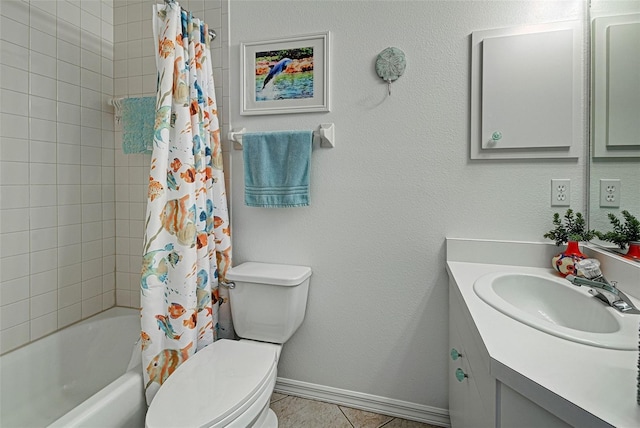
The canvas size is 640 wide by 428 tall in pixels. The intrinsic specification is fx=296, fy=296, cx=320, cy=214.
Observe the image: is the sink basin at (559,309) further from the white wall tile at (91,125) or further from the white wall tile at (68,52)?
the white wall tile at (68,52)

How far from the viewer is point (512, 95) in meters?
1.26

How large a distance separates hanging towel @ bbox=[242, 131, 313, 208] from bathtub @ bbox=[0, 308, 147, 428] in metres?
0.90

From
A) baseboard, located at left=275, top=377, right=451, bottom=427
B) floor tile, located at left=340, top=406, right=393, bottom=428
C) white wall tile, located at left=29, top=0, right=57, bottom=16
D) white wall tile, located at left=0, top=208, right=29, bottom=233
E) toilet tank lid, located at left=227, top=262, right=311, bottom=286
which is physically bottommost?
floor tile, located at left=340, top=406, right=393, bottom=428

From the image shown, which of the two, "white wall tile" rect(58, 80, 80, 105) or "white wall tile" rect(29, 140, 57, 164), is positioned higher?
"white wall tile" rect(58, 80, 80, 105)

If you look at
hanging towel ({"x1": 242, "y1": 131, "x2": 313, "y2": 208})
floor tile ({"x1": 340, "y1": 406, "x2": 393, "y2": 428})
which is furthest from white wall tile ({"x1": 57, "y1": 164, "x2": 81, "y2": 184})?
floor tile ({"x1": 340, "y1": 406, "x2": 393, "y2": 428})

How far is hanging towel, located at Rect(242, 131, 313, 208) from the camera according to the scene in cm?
143

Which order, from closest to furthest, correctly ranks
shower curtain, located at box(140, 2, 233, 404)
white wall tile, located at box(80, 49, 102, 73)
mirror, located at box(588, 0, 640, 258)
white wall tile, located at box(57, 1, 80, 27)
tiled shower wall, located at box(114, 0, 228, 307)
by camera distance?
mirror, located at box(588, 0, 640, 258), shower curtain, located at box(140, 2, 233, 404), white wall tile, located at box(57, 1, 80, 27), white wall tile, located at box(80, 49, 102, 73), tiled shower wall, located at box(114, 0, 228, 307)

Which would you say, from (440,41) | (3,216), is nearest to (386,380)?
(440,41)

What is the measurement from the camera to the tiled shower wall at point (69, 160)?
1338 millimetres

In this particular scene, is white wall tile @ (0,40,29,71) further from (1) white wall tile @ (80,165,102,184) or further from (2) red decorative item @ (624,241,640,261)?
(2) red decorative item @ (624,241,640,261)

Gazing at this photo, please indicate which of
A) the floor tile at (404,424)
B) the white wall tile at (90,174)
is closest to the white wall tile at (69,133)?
the white wall tile at (90,174)

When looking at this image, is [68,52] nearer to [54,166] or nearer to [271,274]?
[54,166]

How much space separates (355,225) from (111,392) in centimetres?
117

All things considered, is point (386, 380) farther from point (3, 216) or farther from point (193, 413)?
point (3, 216)
